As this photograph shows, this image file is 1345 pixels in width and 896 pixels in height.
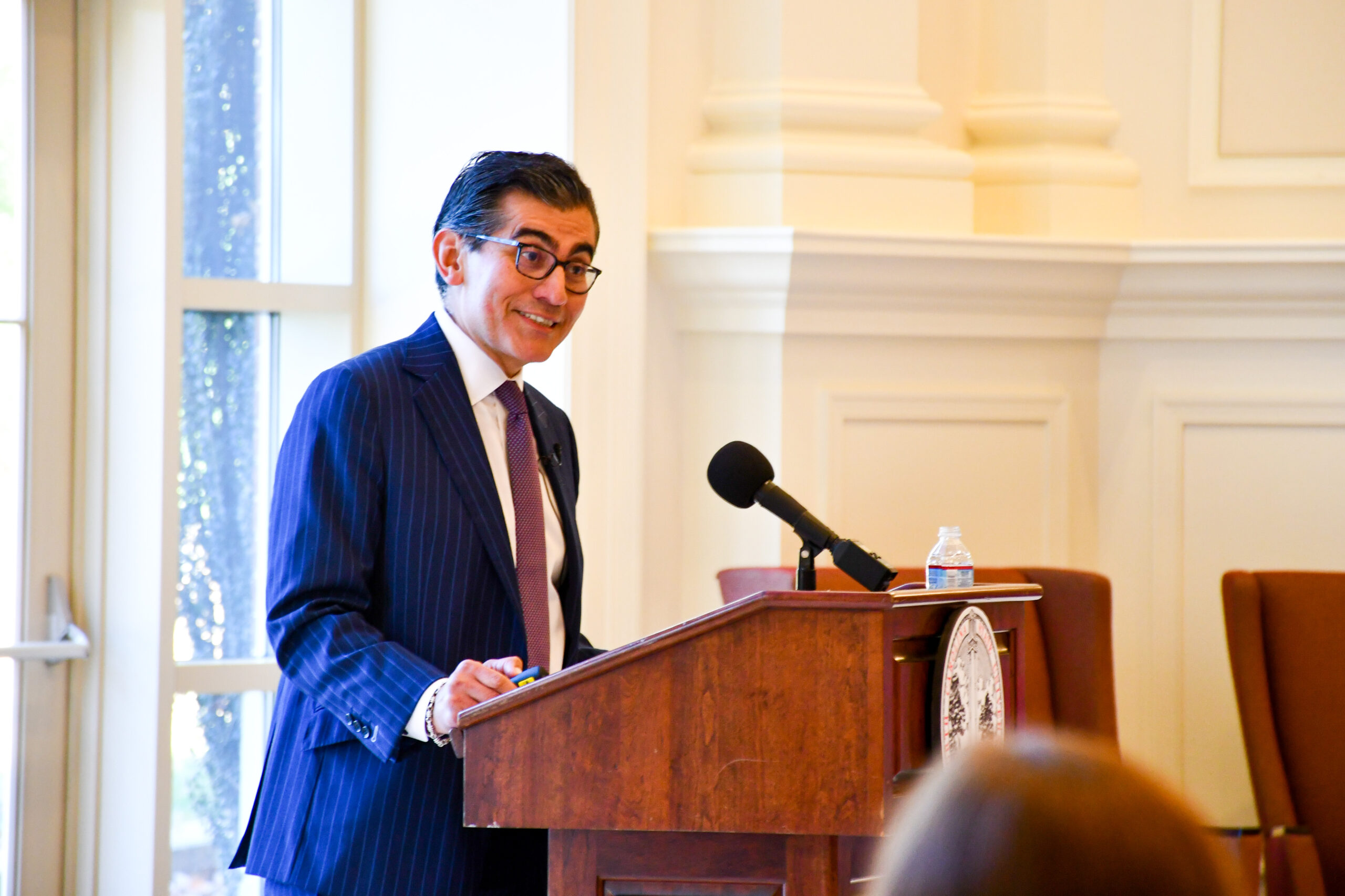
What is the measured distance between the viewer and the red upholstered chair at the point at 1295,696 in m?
3.09

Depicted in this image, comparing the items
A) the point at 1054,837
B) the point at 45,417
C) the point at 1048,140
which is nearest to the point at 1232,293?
the point at 1048,140

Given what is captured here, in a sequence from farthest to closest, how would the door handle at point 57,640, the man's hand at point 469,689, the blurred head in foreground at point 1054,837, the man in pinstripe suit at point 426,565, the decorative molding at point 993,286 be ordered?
1. the decorative molding at point 993,286
2. the door handle at point 57,640
3. the man in pinstripe suit at point 426,565
4. the man's hand at point 469,689
5. the blurred head in foreground at point 1054,837

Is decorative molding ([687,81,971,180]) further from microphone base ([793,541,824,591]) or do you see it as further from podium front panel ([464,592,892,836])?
podium front panel ([464,592,892,836])

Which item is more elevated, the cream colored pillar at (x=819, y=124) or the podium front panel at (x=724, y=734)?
the cream colored pillar at (x=819, y=124)

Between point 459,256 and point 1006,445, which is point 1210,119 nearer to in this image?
point 1006,445

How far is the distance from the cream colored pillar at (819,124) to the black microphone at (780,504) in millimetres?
1502

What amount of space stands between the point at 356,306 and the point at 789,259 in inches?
42.6

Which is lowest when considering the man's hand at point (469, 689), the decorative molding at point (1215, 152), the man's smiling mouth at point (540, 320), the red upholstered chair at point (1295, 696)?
the red upholstered chair at point (1295, 696)

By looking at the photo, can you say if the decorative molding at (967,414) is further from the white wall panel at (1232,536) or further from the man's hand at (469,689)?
the man's hand at (469,689)

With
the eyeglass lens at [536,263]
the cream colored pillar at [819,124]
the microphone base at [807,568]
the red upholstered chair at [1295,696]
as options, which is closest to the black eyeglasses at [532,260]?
the eyeglass lens at [536,263]

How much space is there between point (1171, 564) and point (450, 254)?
2130mm

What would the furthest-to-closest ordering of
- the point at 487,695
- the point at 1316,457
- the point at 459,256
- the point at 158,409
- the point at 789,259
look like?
the point at 1316,457 → the point at 789,259 → the point at 158,409 → the point at 459,256 → the point at 487,695

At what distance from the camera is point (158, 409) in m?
2.96

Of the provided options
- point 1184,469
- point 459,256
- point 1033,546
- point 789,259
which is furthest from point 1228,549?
point 459,256
